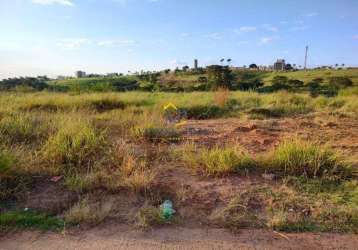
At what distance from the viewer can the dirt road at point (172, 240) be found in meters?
3.22

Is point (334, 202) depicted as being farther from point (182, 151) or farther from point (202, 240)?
point (182, 151)

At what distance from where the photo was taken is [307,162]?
16.1 ft

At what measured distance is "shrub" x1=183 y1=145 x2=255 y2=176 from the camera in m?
4.89

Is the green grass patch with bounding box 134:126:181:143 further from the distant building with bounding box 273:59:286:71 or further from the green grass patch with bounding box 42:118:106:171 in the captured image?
the distant building with bounding box 273:59:286:71

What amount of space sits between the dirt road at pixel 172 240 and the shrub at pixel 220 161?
4.74ft

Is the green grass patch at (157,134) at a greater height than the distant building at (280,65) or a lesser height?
lesser

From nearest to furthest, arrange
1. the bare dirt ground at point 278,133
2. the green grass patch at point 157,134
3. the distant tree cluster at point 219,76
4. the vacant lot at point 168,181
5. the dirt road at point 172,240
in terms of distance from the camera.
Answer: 1. the dirt road at point 172,240
2. the vacant lot at point 168,181
3. the bare dirt ground at point 278,133
4. the green grass patch at point 157,134
5. the distant tree cluster at point 219,76

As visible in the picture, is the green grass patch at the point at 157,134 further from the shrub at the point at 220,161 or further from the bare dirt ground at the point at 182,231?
the shrub at the point at 220,161

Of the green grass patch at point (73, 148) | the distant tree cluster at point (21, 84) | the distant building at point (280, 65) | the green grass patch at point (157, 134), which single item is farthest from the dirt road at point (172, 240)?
the distant building at point (280, 65)

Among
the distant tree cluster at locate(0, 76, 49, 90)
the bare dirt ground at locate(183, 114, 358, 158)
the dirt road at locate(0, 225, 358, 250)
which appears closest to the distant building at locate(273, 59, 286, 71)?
the distant tree cluster at locate(0, 76, 49, 90)

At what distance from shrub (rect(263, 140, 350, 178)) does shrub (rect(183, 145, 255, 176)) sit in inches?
13.5

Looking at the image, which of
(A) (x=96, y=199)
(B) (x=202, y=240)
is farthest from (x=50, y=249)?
(B) (x=202, y=240)

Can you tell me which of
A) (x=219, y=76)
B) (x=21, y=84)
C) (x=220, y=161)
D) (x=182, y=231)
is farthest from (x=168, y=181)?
(x=219, y=76)

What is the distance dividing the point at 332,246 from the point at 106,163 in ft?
10.7
